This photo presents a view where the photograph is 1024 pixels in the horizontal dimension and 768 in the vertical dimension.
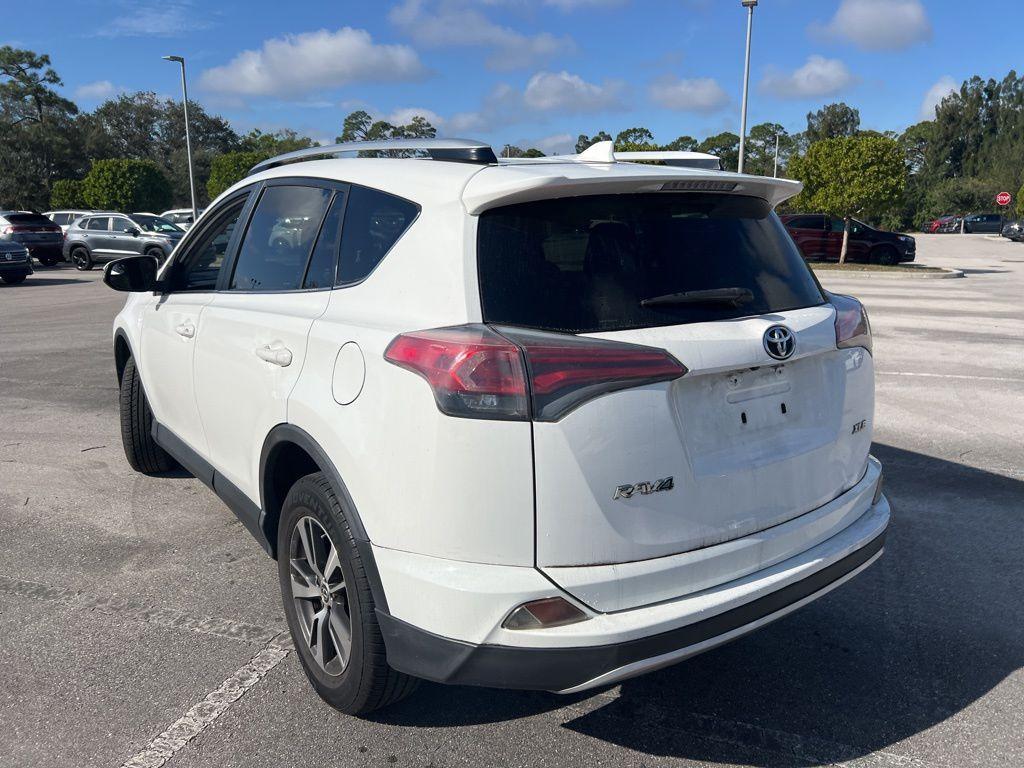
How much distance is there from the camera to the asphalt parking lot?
8.59 feet

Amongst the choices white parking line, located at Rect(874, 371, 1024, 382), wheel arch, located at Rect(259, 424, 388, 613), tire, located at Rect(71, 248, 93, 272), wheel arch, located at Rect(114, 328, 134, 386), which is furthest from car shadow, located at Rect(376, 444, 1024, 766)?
tire, located at Rect(71, 248, 93, 272)

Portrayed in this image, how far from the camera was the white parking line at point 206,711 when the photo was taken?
2584 millimetres

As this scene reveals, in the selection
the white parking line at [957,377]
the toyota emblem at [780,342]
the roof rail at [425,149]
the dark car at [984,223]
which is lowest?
the white parking line at [957,377]

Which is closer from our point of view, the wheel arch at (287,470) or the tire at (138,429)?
the wheel arch at (287,470)

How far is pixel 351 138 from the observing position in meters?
31.8

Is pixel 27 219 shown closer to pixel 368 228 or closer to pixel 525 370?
pixel 368 228

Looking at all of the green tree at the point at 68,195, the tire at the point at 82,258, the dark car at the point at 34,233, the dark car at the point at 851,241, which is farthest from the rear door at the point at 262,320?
the green tree at the point at 68,195

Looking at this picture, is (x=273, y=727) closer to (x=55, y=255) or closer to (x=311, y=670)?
(x=311, y=670)

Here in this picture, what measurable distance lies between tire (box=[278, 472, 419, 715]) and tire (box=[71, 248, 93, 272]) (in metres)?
26.9

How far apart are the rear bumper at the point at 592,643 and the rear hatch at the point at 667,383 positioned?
9 cm

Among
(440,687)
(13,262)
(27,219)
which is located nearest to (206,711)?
(440,687)

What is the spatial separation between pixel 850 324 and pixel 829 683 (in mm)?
1292

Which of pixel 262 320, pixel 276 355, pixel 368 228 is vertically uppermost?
pixel 368 228

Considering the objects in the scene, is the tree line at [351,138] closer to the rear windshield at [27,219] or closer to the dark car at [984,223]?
the dark car at [984,223]
